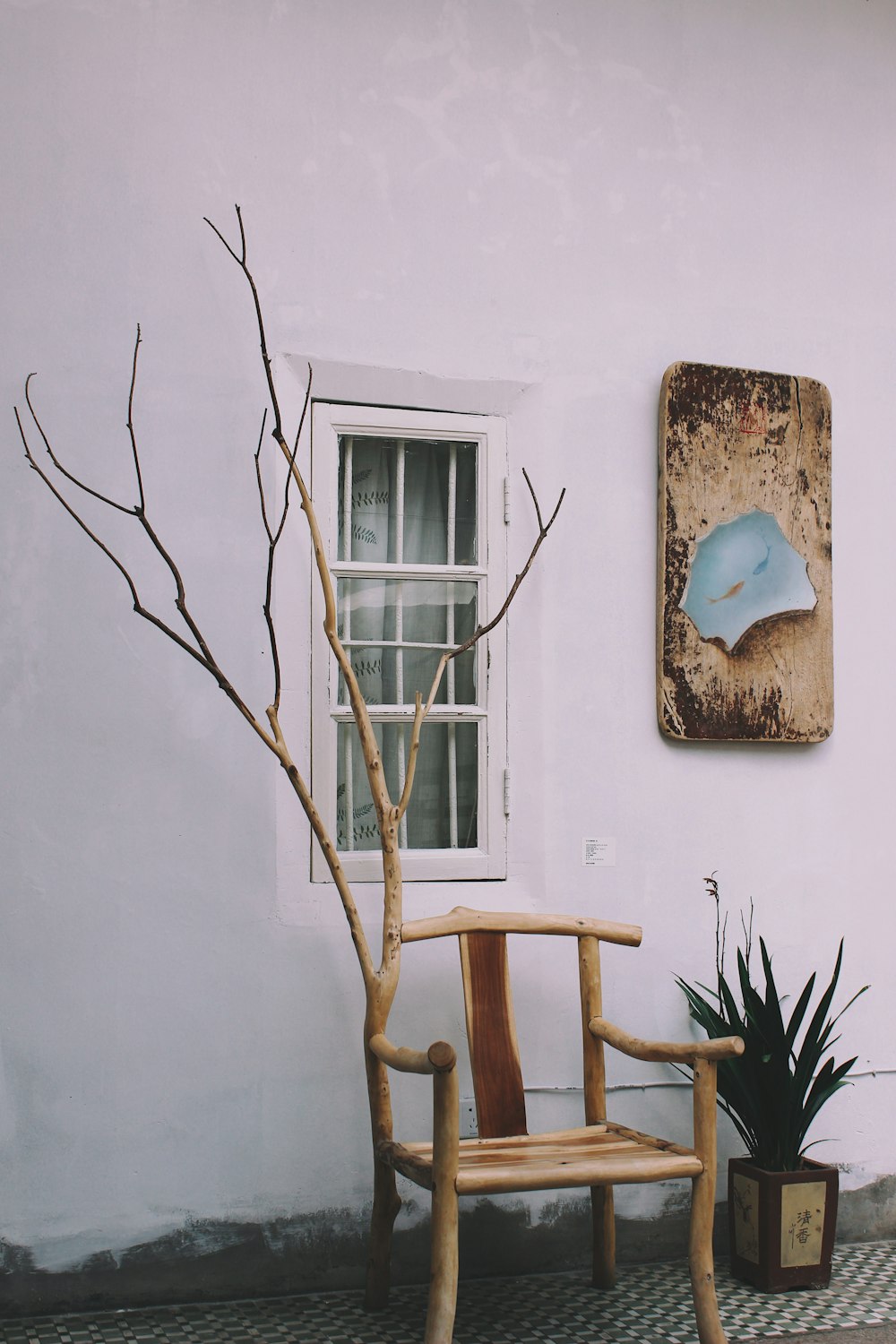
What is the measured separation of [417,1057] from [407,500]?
1535mm

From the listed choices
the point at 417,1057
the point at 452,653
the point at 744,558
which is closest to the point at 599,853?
the point at 452,653

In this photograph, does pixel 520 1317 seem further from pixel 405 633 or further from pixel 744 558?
pixel 744 558

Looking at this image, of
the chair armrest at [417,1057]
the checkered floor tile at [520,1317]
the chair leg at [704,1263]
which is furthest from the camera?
the checkered floor tile at [520,1317]

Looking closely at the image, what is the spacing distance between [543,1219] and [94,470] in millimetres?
2213

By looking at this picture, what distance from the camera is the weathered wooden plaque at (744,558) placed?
341 cm

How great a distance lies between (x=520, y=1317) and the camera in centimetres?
283

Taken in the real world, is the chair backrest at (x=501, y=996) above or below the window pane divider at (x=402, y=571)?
below

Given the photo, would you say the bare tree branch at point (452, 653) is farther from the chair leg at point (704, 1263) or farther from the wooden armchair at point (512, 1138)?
the chair leg at point (704, 1263)

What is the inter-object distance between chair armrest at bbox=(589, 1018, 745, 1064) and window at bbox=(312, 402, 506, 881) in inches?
20.3

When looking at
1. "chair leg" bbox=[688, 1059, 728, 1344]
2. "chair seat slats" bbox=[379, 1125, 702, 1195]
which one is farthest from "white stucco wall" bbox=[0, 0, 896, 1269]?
"chair leg" bbox=[688, 1059, 728, 1344]

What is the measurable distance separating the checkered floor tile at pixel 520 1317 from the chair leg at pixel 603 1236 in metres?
0.04

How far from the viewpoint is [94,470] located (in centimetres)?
302

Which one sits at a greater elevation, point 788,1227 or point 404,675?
point 404,675

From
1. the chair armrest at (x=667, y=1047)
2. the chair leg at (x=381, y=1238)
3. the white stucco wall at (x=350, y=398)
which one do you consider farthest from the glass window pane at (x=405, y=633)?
the chair leg at (x=381, y=1238)
